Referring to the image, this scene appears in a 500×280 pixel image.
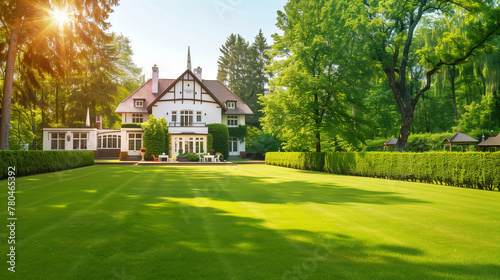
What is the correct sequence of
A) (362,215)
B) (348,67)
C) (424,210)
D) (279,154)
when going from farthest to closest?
(279,154), (348,67), (424,210), (362,215)

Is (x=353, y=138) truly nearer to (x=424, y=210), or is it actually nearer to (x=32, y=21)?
(x=424, y=210)

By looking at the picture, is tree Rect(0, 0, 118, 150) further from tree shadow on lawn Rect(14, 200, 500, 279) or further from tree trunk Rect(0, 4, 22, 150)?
tree shadow on lawn Rect(14, 200, 500, 279)

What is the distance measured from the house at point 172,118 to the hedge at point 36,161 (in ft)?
47.3

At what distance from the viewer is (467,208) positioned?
7816 mm

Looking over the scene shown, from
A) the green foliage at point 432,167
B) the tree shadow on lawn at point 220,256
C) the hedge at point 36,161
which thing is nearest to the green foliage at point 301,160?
the green foliage at point 432,167

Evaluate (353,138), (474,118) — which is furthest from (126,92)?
(474,118)

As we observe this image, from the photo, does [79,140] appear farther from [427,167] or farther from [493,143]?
[493,143]

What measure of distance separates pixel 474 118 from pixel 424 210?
3076 centimetres

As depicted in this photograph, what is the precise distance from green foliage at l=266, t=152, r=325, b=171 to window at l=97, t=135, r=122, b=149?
69.5 feet

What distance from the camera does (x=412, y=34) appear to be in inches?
926

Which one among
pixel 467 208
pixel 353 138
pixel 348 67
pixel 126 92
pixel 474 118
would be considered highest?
pixel 126 92

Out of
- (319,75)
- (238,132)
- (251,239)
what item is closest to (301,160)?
(319,75)

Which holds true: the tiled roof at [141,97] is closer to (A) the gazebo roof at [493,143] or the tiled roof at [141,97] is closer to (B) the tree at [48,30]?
(B) the tree at [48,30]

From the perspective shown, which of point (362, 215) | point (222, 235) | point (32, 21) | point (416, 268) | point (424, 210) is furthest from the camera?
point (32, 21)
